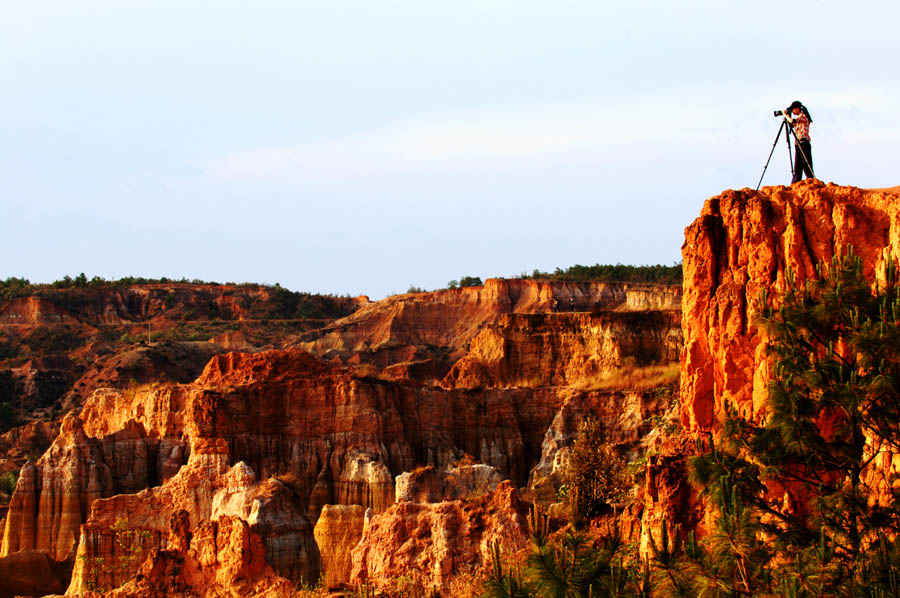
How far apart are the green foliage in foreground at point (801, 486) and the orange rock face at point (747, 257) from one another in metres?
2.09

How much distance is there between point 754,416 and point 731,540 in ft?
16.3

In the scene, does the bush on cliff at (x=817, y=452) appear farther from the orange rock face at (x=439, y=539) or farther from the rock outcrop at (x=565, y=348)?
the rock outcrop at (x=565, y=348)

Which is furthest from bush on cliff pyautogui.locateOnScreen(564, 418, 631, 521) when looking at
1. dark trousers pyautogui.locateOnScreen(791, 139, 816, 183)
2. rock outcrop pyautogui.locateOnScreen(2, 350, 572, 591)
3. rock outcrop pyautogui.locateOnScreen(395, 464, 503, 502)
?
rock outcrop pyautogui.locateOnScreen(2, 350, 572, 591)

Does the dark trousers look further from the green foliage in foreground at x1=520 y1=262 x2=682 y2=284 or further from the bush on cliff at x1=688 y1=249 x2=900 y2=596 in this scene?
the green foliage in foreground at x1=520 y1=262 x2=682 y2=284

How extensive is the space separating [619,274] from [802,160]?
4508 inches

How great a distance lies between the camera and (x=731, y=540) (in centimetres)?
1784

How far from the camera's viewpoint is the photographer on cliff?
79.6 feet

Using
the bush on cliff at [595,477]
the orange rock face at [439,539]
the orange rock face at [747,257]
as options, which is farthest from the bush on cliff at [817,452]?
the bush on cliff at [595,477]

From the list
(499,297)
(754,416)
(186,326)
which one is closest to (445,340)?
(499,297)

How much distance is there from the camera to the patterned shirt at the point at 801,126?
957 inches

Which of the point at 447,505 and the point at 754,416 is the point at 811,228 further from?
the point at 447,505

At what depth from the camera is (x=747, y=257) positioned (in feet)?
80.4

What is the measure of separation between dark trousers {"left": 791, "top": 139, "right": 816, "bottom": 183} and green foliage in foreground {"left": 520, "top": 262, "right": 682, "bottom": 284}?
342 ft

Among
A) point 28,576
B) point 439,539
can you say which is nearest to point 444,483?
point 28,576
